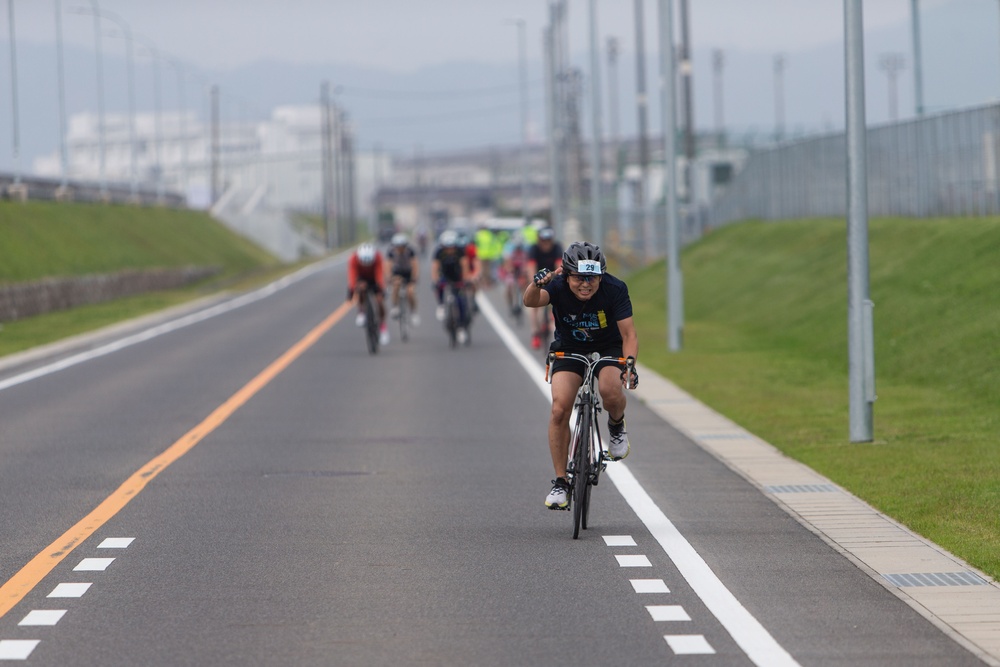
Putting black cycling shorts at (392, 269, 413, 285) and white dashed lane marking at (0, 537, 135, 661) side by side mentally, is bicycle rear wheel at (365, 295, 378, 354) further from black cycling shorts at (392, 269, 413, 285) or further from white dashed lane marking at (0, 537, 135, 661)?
white dashed lane marking at (0, 537, 135, 661)

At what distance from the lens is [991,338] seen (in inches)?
808

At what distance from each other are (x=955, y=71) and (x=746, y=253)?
11784 mm

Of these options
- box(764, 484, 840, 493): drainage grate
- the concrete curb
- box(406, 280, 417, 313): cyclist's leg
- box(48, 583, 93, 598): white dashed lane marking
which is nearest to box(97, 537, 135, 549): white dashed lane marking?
box(48, 583, 93, 598): white dashed lane marking

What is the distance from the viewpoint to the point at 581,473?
10.4 meters

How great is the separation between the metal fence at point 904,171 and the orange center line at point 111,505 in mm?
14569

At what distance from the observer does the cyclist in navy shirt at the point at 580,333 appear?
10.6 meters

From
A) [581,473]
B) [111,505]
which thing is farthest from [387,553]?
[111,505]

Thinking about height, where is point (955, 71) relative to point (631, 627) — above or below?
above

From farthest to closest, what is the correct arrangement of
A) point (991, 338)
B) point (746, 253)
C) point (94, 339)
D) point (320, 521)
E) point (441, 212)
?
point (441, 212), point (746, 253), point (94, 339), point (991, 338), point (320, 521)

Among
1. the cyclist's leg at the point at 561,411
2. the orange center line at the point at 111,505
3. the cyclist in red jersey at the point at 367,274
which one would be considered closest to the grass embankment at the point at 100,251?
the cyclist in red jersey at the point at 367,274

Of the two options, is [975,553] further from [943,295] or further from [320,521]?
[943,295]

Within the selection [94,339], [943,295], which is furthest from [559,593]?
[94,339]

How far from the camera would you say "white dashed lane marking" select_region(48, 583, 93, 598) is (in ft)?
28.2

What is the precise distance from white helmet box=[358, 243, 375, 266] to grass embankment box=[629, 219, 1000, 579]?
4.39m
